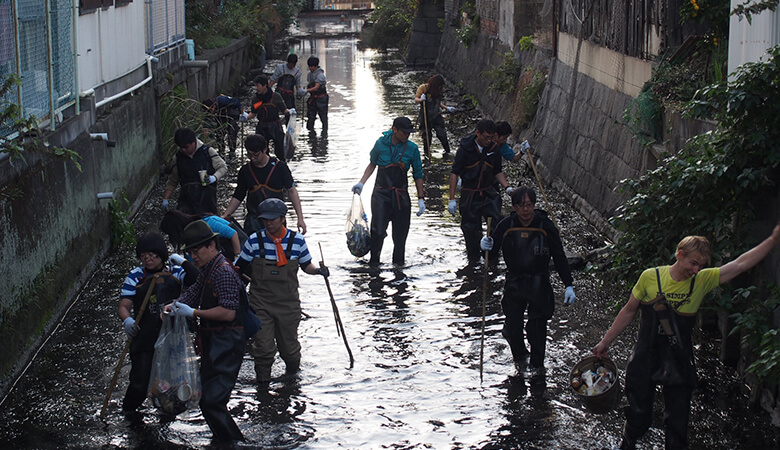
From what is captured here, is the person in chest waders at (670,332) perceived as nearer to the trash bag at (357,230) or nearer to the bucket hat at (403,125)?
the bucket hat at (403,125)

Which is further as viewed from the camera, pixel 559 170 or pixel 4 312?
pixel 559 170

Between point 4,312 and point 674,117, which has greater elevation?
point 674,117

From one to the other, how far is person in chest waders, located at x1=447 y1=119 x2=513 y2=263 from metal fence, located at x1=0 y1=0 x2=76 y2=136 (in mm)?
4532

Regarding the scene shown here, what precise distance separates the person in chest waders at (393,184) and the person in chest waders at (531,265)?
3357mm

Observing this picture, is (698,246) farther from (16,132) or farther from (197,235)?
(16,132)

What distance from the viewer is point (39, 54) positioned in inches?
408

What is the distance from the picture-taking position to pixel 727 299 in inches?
304

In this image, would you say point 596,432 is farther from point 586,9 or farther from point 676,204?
point 586,9

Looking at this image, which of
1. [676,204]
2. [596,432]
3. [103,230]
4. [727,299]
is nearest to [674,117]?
[676,204]

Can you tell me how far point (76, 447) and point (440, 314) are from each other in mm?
4168

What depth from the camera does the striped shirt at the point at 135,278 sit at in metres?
7.20

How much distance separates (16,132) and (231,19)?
25.3 metres

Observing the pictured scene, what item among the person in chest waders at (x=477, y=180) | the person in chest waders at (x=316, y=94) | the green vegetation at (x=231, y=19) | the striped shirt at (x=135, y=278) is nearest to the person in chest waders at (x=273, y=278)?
the striped shirt at (x=135, y=278)

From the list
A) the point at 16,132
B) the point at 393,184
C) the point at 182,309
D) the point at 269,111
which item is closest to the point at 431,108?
the point at 269,111
